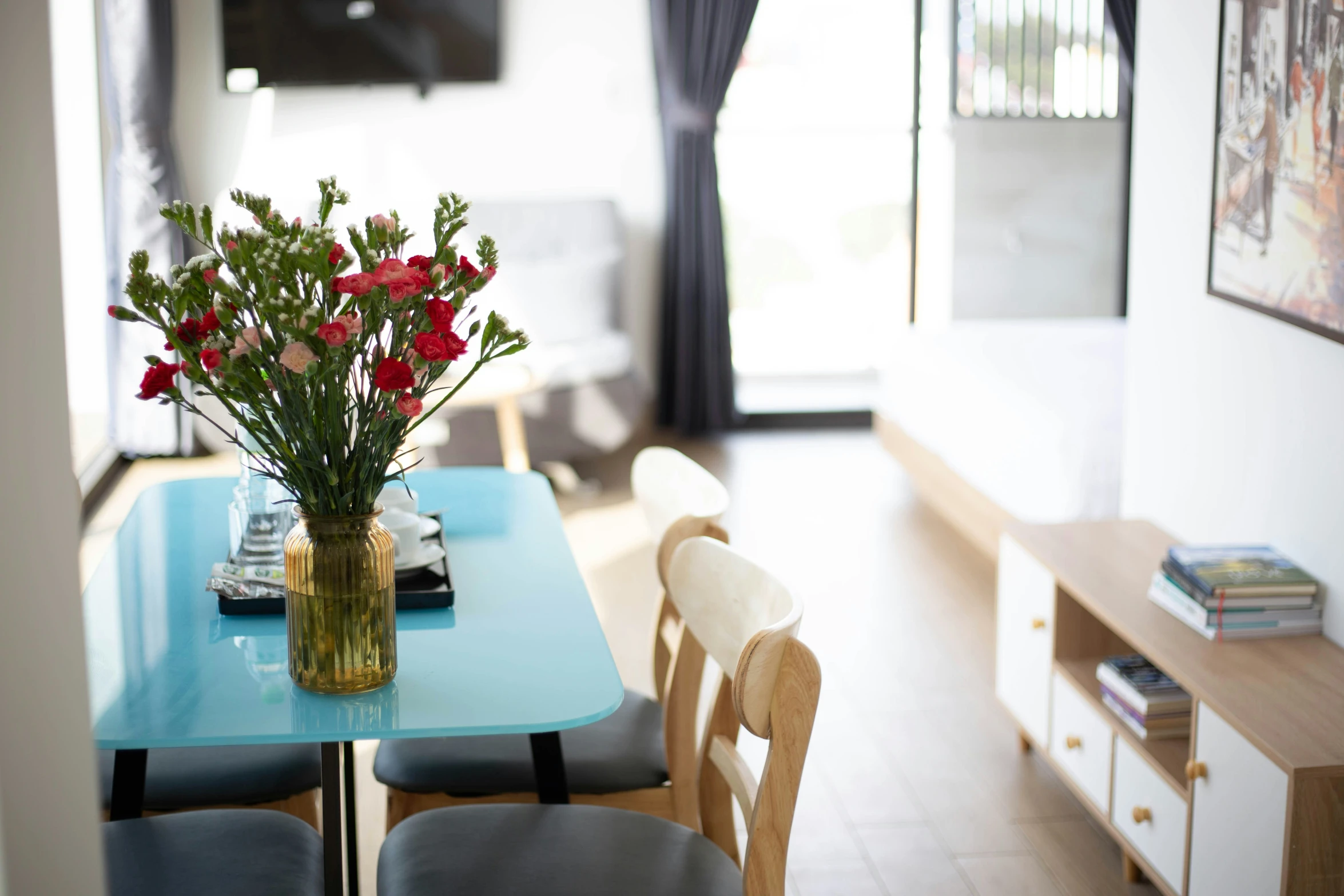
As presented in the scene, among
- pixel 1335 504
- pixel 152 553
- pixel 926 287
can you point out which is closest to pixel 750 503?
pixel 926 287

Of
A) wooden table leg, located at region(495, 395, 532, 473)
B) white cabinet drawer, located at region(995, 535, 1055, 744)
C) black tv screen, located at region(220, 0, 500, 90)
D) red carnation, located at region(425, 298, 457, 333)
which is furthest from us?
black tv screen, located at region(220, 0, 500, 90)

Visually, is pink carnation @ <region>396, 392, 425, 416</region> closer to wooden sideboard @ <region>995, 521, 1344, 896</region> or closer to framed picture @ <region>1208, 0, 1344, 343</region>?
→ wooden sideboard @ <region>995, 521, 1344, 896</region>

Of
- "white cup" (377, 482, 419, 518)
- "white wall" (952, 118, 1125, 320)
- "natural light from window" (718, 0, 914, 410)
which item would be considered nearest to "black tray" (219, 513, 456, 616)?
"white cup" (377, 482, 419, 518)

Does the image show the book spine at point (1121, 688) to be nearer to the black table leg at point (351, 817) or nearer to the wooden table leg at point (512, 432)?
the black table leg at point (351, 817)

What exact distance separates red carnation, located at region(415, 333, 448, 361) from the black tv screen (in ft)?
14.1

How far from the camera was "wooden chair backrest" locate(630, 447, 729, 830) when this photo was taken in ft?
6.35

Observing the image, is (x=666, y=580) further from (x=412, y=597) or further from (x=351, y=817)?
(x=351, y=817)

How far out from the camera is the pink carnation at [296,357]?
53.6 inches

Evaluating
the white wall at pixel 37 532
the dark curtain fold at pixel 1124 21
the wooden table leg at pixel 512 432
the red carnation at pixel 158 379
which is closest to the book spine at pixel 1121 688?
the red carnation at pixel 158 379

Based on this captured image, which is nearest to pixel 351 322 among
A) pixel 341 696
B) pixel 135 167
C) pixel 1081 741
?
pixel 341 696

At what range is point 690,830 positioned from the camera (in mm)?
1728

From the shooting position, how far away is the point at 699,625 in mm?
1741

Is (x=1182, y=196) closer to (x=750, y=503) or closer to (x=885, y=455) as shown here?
(x=750, y=503)

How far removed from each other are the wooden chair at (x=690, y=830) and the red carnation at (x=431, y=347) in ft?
1.47
